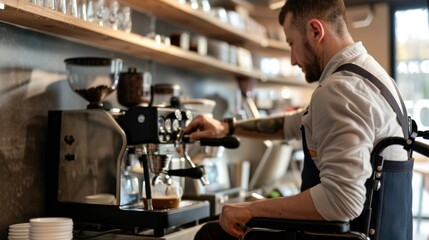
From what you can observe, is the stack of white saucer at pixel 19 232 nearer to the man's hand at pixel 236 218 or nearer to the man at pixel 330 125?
the man at pixel 330 125

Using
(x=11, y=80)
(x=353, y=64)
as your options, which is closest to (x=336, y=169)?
(x=353, y=64)

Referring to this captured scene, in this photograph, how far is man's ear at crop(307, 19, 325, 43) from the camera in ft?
6.11

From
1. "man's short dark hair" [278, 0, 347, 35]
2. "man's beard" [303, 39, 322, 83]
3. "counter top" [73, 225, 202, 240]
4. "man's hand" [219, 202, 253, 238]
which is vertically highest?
"man's short dark hair" [278, 0, 347, 35]

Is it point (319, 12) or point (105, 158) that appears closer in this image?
point (319, 12)

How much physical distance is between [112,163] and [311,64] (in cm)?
84

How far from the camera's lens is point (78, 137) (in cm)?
219

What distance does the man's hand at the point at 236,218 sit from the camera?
1690 mm

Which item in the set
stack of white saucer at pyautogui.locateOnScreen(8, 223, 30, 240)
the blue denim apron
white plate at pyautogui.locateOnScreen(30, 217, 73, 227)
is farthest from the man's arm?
stack of white saucer at pyautogui.locateOnScreen(8, 223, 30, 240)

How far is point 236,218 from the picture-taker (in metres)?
1.70

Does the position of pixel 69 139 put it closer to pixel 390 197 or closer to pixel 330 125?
pixel 330 125

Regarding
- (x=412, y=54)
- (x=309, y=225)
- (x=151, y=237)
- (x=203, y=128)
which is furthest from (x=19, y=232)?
(x=412, y=54)

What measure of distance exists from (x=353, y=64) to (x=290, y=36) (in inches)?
12.2

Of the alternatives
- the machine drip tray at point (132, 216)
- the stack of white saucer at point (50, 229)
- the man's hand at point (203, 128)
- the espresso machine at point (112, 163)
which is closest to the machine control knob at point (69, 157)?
the espresso machine at point (112, 163)

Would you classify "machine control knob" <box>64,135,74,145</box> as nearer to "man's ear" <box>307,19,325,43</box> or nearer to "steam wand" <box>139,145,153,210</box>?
"steam wand" <box>139,145,153,210</box>
